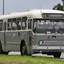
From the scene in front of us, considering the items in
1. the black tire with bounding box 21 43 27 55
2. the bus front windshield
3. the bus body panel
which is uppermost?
the bus front windshield

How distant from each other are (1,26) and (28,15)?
560 cm

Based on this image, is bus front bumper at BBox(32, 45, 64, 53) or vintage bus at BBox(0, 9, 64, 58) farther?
bus front bumper at BBox(32, 45, 64, 53)

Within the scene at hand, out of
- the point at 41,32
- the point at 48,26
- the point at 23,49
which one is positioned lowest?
the point at 23,49

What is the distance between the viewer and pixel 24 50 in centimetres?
2823

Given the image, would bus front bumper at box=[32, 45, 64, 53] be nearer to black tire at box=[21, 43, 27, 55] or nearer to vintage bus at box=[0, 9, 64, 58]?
vintage bus at box=[0, 9, 64, 58]

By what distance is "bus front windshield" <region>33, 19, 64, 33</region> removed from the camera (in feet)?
86.6

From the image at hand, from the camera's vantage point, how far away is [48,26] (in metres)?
26.5

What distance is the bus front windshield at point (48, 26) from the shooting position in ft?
86.6

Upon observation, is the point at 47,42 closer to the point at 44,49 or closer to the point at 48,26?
the point at 44,49

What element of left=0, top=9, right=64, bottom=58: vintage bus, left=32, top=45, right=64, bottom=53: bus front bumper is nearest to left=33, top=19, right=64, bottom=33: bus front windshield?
left=0, top=9, right=64, bottom=58: vintage bus

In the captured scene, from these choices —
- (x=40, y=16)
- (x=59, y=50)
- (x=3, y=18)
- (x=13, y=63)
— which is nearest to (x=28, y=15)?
(x=40, y=16)

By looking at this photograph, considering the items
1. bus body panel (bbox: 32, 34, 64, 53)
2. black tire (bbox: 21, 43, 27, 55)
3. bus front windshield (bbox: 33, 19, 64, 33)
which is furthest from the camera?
black tire (bbox: 21, 43, 27, 55)

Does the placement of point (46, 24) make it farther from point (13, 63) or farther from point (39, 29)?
point (13, 63)

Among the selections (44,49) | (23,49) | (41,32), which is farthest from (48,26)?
(23,49)
